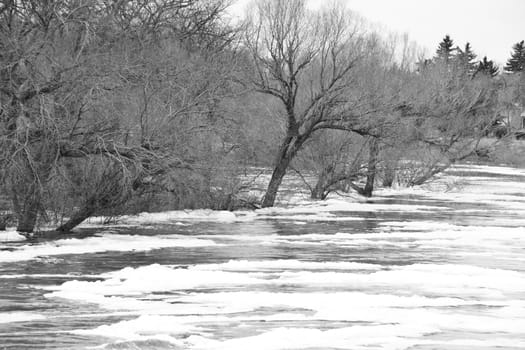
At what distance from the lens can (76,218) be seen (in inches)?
1007

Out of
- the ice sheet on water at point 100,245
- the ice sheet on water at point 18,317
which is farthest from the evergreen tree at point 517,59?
the ice sheet on water at point 18,317

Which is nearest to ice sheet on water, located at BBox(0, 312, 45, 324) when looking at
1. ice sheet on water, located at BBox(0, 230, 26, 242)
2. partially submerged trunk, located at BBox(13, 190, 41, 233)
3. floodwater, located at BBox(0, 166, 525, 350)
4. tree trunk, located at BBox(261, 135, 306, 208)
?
floodwater, located at BBox(0, 166, 525, 350)

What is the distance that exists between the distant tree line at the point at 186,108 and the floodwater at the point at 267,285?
→ 1432mm

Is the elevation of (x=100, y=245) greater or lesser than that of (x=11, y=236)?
lesser

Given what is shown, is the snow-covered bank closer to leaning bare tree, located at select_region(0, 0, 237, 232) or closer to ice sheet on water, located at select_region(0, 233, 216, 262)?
leaning bare tree, located at select_region(0, 0, 237, 232)

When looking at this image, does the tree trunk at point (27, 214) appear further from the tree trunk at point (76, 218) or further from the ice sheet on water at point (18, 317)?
the ice sheet on water at point (18, 317)

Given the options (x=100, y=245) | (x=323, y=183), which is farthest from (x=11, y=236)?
(x=323, y=183)

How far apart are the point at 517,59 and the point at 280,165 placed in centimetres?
9475

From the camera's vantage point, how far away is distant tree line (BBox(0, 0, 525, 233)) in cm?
2342

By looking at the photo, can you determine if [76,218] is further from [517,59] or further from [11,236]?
Answer: [517,59]

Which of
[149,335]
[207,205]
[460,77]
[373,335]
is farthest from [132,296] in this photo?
[460,77]

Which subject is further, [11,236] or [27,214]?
[27,214]

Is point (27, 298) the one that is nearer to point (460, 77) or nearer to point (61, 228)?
point (61, 228)

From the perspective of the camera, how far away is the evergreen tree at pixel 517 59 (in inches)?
4843
